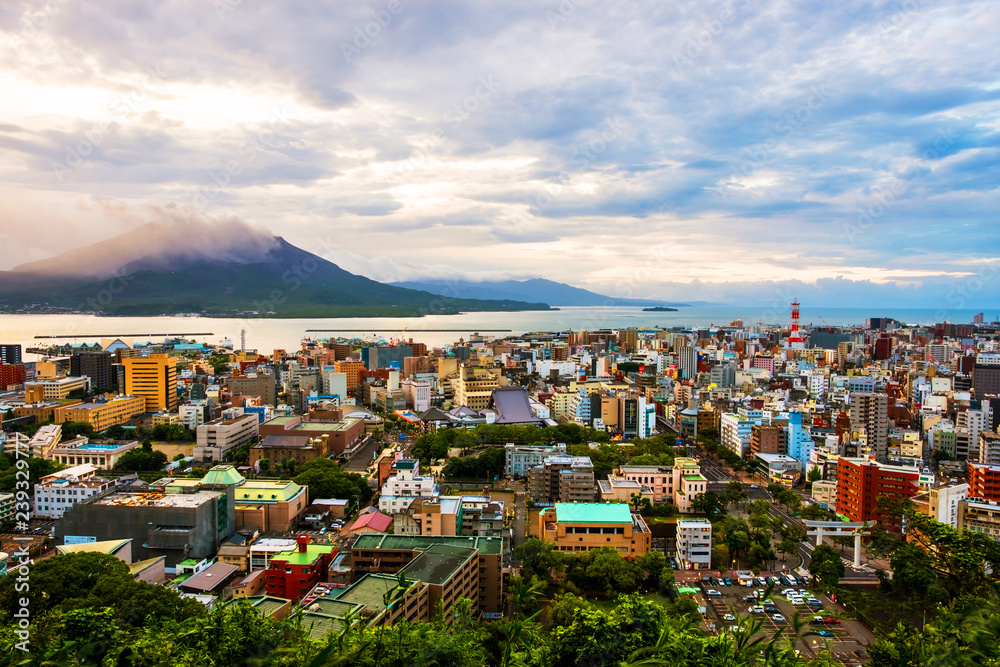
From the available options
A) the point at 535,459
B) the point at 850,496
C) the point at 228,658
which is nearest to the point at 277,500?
the point at 535,459

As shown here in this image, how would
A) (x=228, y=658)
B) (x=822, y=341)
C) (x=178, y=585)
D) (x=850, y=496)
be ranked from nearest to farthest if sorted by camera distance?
(x=228, y=658)
(x=178, y=585)
(x=850, y=496)
(x=822, y=341)

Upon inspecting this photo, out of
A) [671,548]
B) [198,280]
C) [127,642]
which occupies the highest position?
[198,280]

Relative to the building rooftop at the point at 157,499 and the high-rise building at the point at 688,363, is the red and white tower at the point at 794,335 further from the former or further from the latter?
the building rooftop at the point at 157,499

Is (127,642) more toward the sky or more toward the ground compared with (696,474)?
more toward the sky

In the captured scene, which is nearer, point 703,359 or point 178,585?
point 178,585

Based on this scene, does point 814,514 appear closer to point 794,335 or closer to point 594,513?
point 594,513

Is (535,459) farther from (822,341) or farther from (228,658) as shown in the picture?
(822,341)

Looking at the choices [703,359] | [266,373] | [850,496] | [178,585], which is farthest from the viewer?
[703,359]
